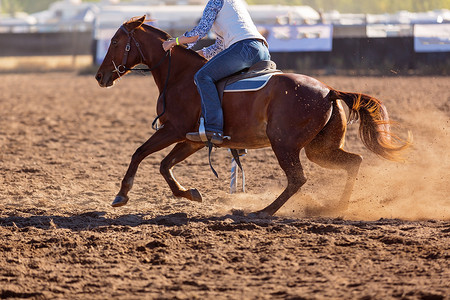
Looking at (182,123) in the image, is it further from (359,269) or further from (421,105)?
(421,105)

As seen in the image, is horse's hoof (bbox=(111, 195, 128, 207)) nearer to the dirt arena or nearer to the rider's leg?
the dirt arena

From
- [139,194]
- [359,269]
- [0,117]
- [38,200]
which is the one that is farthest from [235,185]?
[0,117]

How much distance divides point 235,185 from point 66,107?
8326mm

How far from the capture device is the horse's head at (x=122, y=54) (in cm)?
663

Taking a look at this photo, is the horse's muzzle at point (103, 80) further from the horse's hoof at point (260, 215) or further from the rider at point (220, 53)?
the horse's hoof at point (260, 215)

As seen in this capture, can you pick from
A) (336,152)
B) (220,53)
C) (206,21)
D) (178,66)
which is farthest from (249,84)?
(336,152)

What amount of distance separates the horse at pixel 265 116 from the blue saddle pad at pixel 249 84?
0.04 m

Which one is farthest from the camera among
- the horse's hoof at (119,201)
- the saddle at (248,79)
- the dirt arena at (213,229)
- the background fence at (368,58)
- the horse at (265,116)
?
the background fence at (368,58)

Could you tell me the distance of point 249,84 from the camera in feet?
20.2

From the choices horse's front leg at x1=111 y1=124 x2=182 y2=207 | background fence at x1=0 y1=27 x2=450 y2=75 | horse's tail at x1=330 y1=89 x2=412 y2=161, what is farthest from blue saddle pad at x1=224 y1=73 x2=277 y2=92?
background fence at x1=0 y1=27 x2=450 y2=75

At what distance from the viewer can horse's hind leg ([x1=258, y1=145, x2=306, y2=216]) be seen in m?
6.08

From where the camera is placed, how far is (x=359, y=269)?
4.41 m

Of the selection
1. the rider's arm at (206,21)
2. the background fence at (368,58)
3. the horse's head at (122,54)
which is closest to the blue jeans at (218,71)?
the rider's arm at (206,21)

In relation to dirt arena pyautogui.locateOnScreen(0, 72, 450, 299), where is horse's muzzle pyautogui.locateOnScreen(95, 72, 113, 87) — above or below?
above
